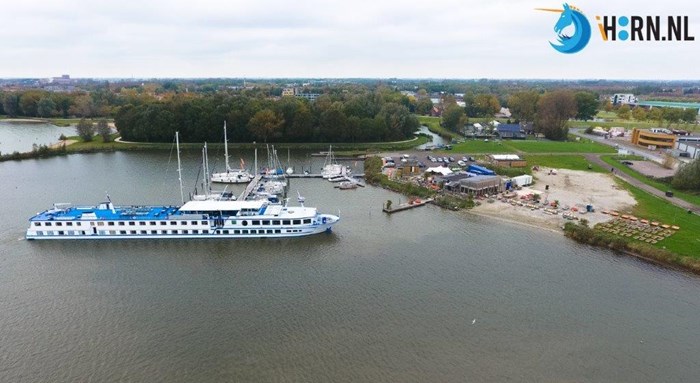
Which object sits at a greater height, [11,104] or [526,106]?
[11,104]

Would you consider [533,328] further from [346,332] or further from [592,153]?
[592,153]

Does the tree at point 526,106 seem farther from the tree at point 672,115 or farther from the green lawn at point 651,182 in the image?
the green lawn at point 651,182

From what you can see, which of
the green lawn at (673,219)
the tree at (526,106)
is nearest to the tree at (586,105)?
the tree at (526,106)

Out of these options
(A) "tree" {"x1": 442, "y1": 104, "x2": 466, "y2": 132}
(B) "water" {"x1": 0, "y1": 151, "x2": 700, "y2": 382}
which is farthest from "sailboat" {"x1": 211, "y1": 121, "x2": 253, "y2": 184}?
(A) "tree" {"x1": 442, "y1": 104, "x2": 466, "y2": 132}

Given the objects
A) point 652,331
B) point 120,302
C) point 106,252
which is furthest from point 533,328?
point 106,252

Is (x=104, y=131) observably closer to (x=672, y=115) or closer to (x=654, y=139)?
(x=654, y=139)

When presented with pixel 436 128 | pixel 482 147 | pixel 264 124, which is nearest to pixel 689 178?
pixel 482 147

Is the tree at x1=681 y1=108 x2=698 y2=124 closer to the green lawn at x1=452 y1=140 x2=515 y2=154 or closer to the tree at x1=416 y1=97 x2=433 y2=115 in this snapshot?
the green lawn at x1=452 y1=140 x2=515 y2=154
